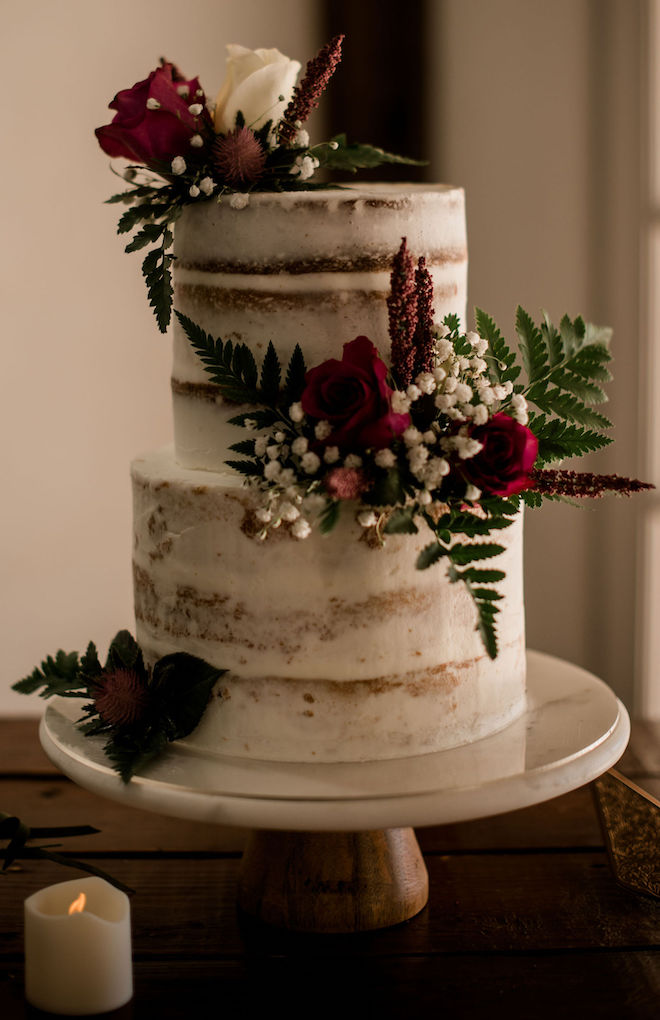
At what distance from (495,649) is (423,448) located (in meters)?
0.22

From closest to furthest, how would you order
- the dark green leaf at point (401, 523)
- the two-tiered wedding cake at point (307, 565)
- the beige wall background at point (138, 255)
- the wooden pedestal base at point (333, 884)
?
the dark green leaf at point (401, 523) → the two-tiered wedding cake at point (307, 565) → the wooden pedestal base at point (333, 884) → the beige wall background at point (138, 255)

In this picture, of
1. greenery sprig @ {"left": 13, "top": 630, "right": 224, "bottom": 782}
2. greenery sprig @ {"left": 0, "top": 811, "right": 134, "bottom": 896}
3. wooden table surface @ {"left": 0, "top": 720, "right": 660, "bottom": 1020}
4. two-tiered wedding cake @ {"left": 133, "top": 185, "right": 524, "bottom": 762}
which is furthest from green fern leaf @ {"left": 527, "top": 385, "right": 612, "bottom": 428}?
greenery sprig @ {"left": 0, "top": 811, "right": 134, "bottom": 896}

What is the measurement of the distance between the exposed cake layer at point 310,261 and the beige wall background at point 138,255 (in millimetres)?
1047

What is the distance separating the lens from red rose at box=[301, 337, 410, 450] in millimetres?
1155

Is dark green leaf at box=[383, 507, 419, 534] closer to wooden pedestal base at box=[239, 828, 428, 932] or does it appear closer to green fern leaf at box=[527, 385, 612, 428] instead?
green fern leaf at box=[527, 385, 612, 428]

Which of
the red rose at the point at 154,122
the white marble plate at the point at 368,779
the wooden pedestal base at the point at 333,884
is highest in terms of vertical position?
the red rose at the point at 154,122

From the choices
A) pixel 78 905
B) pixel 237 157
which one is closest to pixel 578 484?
pixel 237 157

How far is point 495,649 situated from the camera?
1154mm

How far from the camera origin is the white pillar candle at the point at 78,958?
1184mm

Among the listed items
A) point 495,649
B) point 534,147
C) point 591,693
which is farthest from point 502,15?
point 495,649

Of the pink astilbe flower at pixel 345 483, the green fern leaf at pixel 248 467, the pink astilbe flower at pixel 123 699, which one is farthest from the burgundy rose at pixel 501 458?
the pink astilbe flower at pixel 123 699

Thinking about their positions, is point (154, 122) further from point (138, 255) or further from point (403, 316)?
point (138, 255)

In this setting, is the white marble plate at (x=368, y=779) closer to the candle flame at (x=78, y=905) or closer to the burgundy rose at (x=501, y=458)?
the candle flame at (x=78, y=905)

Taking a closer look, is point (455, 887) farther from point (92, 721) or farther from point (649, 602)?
point (649, 602)
